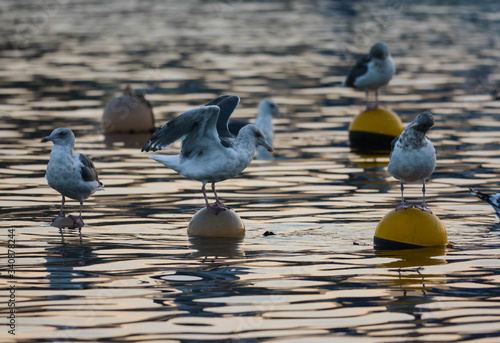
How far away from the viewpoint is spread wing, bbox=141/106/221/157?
A: 485 inches

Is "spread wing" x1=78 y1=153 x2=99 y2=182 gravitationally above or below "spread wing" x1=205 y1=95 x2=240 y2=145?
below

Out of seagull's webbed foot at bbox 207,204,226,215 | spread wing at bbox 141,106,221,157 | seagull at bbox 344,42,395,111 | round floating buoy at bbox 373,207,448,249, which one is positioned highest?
seagull at bbox 344,42,395,111

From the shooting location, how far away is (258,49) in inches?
1615

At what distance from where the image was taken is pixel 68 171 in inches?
520

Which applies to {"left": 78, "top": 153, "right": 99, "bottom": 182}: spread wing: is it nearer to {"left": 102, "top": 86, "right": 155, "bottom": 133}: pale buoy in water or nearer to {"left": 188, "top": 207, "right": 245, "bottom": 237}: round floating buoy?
{"left": 188, "top": 207, "right": 245, "bottom": 237}: round floating buoy

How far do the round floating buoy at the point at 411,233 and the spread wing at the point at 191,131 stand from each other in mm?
2388

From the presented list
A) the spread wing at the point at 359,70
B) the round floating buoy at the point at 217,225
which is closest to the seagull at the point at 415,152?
the round floating buoy at the point at 217,225

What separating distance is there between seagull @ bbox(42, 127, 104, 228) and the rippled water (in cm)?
50

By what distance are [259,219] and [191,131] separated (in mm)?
1889

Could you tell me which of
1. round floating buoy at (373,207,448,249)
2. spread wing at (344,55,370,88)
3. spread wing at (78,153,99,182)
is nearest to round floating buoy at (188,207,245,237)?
spread wing at (78,153,99,182)

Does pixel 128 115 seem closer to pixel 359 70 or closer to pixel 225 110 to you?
pixel 359 70

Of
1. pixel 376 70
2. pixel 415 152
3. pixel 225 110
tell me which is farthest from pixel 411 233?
pixel 376 70

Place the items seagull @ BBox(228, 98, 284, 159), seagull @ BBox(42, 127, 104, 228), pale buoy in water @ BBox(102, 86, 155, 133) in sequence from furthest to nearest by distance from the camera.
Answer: pale buoy in water @ BBox(102, 86, 155, 133), seagull @ BBox(228, 98, 284, 159), seagull @ BBox(42, 127, 104, 228)

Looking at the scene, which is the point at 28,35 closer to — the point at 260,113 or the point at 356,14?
the point at 356,14
